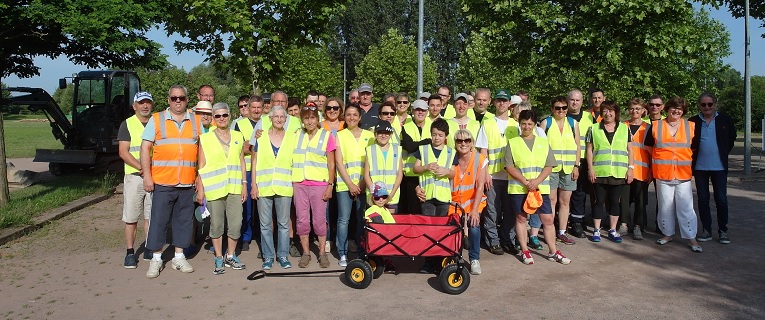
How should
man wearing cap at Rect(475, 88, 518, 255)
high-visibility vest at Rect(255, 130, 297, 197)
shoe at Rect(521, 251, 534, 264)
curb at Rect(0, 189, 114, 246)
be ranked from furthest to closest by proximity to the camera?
curb at Rect(0, 189, 114, 246), man wearing cap at Rect(475, 88, 518, 255), shoe at Rect(521, 251, 534, 264), high-visibility vest at Rect(255, 130, 297, 197)

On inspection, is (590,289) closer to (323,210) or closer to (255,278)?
(323,210)

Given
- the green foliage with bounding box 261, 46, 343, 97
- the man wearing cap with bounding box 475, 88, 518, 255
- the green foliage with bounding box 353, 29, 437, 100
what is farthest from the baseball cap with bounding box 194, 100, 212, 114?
the green foliage with bounding box 353, 29, 437, 100

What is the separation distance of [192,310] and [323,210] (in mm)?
1925

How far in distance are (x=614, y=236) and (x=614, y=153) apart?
107 cm

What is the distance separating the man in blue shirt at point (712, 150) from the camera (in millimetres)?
8156

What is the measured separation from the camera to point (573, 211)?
29.0 feet

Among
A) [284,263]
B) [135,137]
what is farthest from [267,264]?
[135,137]

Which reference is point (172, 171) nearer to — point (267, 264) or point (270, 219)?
point (270, 219)

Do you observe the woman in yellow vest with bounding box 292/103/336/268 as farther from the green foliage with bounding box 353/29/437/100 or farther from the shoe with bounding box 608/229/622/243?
the green foliage with bounding box 353/29/437/100

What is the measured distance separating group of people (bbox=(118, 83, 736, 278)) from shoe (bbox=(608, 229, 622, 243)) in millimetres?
30

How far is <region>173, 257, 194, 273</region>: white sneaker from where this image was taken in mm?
6949

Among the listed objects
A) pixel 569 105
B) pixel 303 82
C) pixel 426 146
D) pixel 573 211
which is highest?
pixel 303 82

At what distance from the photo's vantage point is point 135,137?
7082 mm

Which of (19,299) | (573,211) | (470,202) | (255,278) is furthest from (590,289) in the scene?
(19,299)
